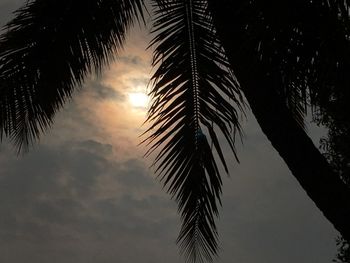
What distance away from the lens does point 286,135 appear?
138 inches

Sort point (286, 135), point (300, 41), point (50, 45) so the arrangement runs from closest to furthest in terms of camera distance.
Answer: point (286, 135)
point (300, 41)
point (50, 45)

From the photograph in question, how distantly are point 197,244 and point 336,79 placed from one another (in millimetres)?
2104

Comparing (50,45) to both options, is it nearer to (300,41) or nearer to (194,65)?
(194,65)

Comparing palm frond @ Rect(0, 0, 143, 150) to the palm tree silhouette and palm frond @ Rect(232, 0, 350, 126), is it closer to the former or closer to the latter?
the palm tree silhouette

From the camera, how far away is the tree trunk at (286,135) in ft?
10.8

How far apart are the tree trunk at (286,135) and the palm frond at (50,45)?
3.56 feet

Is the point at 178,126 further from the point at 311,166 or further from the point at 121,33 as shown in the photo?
the point at 311,166

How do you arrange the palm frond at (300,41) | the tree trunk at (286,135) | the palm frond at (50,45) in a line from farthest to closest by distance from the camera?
the palm frond at (50,45), the palm frond at (300,41), the tree trunk at (286,135)

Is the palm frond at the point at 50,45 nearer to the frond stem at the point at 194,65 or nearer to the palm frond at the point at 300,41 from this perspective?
the frond stem at the point at 194,65

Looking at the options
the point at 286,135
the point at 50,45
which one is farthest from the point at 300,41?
the point at 50,45

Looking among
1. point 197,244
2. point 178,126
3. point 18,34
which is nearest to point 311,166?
point 178,126

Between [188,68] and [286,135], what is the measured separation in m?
1.58

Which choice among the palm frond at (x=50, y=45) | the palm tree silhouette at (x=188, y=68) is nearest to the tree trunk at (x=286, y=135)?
the palm tree silhouette at (x=188, y=68)

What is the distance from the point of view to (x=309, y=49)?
3.75 m
